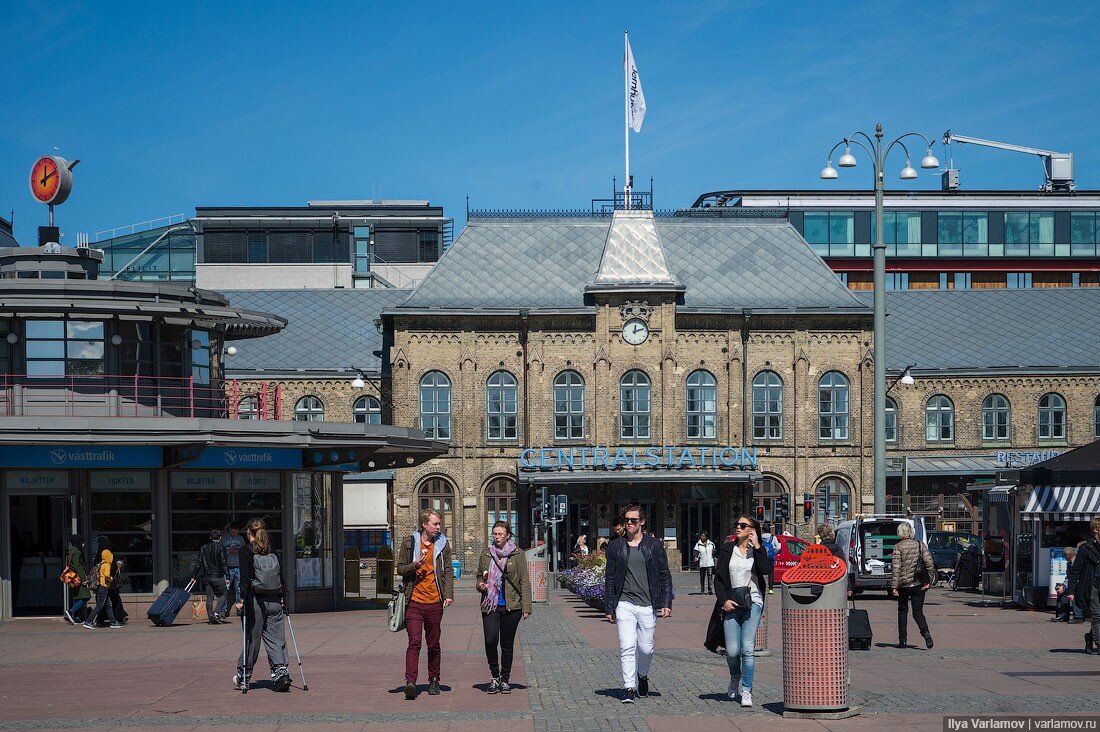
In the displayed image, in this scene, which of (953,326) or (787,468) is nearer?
(787,468)

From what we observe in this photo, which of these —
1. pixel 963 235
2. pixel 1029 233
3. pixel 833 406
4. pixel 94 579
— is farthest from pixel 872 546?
pixel 1029 233

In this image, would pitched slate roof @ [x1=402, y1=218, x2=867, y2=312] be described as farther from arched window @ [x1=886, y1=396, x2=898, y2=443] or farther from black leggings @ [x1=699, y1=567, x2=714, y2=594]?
black leggings @ [x1=699, y1=567, x2=714, y2=594]

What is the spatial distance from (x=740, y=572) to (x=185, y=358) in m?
18.4

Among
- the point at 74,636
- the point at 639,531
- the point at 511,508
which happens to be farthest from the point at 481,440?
the point at 639,531

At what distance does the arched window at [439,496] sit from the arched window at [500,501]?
131 cm

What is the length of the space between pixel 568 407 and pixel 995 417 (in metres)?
16.5

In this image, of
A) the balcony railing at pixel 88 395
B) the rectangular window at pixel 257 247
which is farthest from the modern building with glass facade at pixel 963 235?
the balcony railing at pixel 88 395

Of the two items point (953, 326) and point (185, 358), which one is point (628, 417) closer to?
point (953, 326)

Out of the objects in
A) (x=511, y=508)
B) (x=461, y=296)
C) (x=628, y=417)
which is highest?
(x=461, y=296)

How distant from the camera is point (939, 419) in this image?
5556 cm

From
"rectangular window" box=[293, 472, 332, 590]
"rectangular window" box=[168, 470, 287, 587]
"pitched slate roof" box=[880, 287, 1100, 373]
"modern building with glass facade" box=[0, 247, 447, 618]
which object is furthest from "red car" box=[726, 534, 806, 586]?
"pitched slate roof" box=[880, 287, 1100, 373]

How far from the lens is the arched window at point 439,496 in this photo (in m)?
52.1

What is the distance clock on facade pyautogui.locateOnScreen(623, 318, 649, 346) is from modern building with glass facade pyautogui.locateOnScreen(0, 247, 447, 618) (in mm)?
23480

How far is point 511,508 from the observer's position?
171ft
